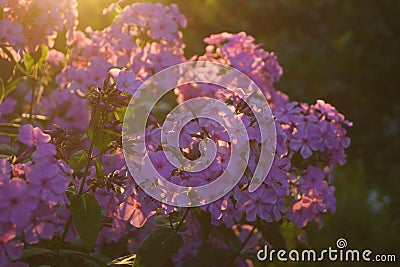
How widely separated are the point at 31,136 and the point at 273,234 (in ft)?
3.71

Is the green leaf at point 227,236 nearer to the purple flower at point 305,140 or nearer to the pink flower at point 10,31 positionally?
the purple flower at point 305,140

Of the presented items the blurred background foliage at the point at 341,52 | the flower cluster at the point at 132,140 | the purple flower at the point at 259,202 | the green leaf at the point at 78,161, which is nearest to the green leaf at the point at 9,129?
the flower cluster at the point at 132,140

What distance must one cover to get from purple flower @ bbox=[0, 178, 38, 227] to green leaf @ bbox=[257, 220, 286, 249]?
1102mm

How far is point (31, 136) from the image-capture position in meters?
1.76

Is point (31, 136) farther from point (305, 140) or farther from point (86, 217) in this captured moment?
point (305, 140)

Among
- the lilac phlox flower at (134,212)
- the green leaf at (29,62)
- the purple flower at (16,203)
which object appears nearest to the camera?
the purple flower at (16,203)

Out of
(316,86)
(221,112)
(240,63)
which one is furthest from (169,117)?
(316,86)

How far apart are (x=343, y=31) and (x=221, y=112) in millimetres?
7280

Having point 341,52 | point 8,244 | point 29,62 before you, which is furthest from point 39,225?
point 341,52

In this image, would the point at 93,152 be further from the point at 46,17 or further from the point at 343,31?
the point at 343,31

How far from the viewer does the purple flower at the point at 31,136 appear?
1.75 meters

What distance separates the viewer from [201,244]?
101 inches

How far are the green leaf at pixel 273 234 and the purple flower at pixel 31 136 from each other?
1075mm

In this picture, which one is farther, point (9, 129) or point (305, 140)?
point (9, 129)
